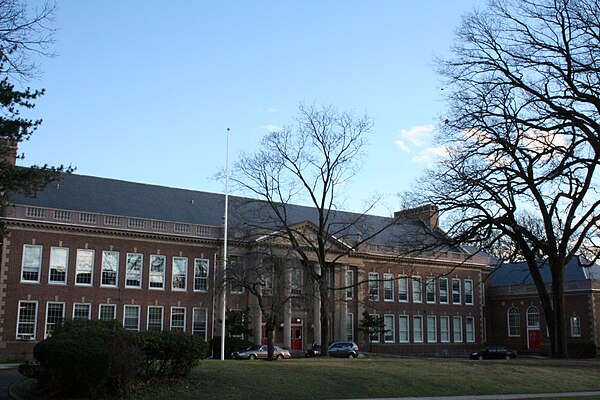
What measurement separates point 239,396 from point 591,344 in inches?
2188

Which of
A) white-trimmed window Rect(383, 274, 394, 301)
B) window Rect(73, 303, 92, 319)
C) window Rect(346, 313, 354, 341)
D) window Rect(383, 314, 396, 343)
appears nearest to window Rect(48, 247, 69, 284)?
window Rect(73, 303, 92, 319)

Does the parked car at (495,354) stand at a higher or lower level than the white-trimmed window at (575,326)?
lower

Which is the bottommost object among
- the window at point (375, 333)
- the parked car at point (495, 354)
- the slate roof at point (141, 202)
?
the parked car at point (495, 354)

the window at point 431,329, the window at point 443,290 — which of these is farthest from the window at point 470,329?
the window at point 431,329

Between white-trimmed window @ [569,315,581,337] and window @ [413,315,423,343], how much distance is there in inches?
588

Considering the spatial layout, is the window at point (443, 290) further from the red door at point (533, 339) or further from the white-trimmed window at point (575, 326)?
the white-trimmed window at point (575, 326)

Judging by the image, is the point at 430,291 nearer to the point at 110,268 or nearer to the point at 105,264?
the point at 110,268

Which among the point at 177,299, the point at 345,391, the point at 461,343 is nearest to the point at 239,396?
the point at 345,391

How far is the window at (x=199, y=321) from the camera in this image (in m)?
59.7

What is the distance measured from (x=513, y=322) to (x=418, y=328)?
40.2ft

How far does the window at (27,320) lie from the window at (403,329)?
36658 millimetres

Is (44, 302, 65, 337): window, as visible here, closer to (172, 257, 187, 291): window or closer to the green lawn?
(172, 257, 187, 291): window

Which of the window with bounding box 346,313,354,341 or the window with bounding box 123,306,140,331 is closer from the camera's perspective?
the window with bounding box 123,306,140,331

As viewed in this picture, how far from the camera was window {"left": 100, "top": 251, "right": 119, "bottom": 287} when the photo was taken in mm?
55688
